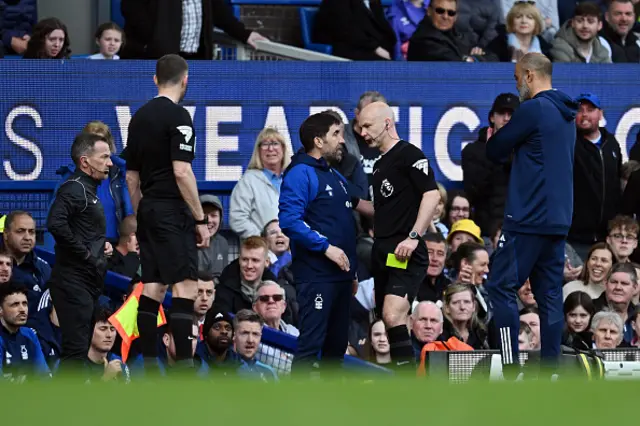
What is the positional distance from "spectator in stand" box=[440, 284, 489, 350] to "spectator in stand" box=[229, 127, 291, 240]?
1.95 metres

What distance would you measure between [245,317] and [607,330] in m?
2.91

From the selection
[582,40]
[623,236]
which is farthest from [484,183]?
[582,40]

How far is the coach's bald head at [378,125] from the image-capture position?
9.37 m

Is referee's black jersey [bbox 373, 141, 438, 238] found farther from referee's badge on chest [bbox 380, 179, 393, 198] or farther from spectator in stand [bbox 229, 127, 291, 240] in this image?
spectator in stand [bbox 229, 127, 291, 240]

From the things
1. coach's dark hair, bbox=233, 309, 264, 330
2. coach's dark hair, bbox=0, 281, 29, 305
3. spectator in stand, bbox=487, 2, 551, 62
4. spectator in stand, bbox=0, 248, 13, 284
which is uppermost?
spectator in stand, bbox=487, 2, 551, 62

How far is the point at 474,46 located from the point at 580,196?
2837 millimetres

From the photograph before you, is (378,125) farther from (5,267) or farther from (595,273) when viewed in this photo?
(595,273)

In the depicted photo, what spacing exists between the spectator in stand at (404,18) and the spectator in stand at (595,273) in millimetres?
3719

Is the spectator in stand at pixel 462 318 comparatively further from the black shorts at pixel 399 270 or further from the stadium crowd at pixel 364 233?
the black shorts at pixel 399 270

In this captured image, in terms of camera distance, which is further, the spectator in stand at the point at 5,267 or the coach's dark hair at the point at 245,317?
the spectator in stand at the point at 5,267

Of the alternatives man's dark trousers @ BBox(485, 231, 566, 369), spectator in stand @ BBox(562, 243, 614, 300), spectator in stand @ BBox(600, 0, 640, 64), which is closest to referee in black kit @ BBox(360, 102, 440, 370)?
man's dark trousers @ BBox(485, 231, 566, 369)

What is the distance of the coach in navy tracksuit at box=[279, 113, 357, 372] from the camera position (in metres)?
9.29

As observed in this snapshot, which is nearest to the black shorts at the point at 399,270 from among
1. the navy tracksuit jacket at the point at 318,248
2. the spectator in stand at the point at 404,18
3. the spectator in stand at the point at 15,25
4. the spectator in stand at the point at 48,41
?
the navy tracksuit jacket at the point at 318,248

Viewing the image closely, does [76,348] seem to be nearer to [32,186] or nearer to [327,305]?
[327,305]
